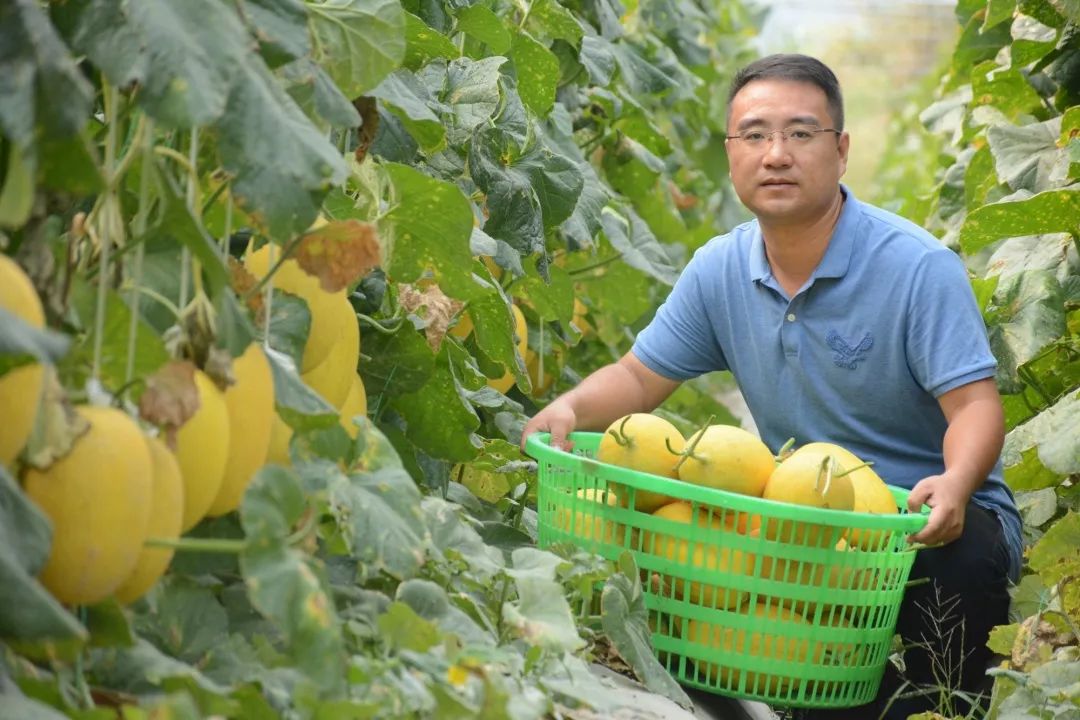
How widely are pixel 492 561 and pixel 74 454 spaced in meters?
0.74

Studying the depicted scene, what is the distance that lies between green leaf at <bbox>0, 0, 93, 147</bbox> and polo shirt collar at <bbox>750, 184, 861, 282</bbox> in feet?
5.71

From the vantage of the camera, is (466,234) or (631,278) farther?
(631,278)

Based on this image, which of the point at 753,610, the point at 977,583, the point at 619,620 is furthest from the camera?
the point at 977,583

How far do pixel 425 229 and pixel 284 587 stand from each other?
0.71m

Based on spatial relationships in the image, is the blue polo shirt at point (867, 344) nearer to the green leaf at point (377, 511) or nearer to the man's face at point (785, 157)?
the man's face at point (785, 157)

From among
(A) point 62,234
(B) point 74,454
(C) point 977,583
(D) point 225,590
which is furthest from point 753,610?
(B) point 74,454

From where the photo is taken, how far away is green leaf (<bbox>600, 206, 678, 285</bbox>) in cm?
351

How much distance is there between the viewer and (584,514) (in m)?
2.28

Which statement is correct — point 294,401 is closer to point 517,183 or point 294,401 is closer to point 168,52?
point 168,52

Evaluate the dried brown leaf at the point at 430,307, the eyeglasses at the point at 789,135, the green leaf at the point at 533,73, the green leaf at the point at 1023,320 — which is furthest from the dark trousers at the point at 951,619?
the green leaf at the point at 533,73

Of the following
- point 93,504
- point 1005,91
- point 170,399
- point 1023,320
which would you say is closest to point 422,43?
point 170,399

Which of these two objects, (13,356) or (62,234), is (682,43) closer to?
(62,234)

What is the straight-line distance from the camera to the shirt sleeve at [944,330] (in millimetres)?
2471

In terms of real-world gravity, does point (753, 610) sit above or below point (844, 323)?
below
